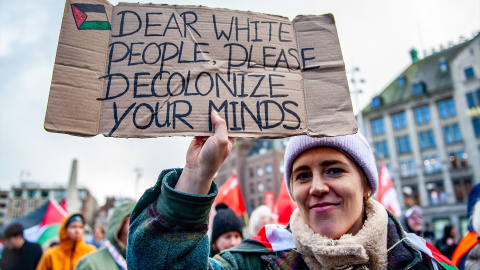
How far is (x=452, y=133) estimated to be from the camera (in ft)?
108

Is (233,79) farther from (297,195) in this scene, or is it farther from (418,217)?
(418,217)

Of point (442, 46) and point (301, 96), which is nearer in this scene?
point (301, 96)

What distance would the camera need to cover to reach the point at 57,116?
1.61m

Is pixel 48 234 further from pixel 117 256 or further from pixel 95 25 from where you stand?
pixel 95 25

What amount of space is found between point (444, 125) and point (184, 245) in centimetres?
3823

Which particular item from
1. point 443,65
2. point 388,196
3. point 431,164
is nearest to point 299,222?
point 388,196

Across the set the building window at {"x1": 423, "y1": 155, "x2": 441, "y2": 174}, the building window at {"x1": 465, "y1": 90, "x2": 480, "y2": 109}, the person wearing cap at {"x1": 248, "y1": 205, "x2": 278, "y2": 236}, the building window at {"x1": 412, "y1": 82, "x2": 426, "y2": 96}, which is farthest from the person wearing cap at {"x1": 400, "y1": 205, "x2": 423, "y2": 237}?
the building window at {"x1": 412, "y1": 82, "x2": 426, "y2": 96}

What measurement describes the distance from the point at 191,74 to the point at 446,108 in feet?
126

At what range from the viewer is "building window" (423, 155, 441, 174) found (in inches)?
1307

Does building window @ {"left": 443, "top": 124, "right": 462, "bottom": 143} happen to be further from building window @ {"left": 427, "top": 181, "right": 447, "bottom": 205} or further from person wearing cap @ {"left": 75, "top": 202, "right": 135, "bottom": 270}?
person wearing cap @ {"left": 75, "top": 202, "right": 135, "bottom": 270}

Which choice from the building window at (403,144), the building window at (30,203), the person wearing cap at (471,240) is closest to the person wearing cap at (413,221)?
the person wearing cap at (471,240)

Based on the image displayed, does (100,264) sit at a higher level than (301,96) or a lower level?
lower

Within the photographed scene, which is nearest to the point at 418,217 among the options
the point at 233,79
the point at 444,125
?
the point at 233,79

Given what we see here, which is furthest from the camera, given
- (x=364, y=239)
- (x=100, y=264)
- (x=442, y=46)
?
(x=442, y=46)
